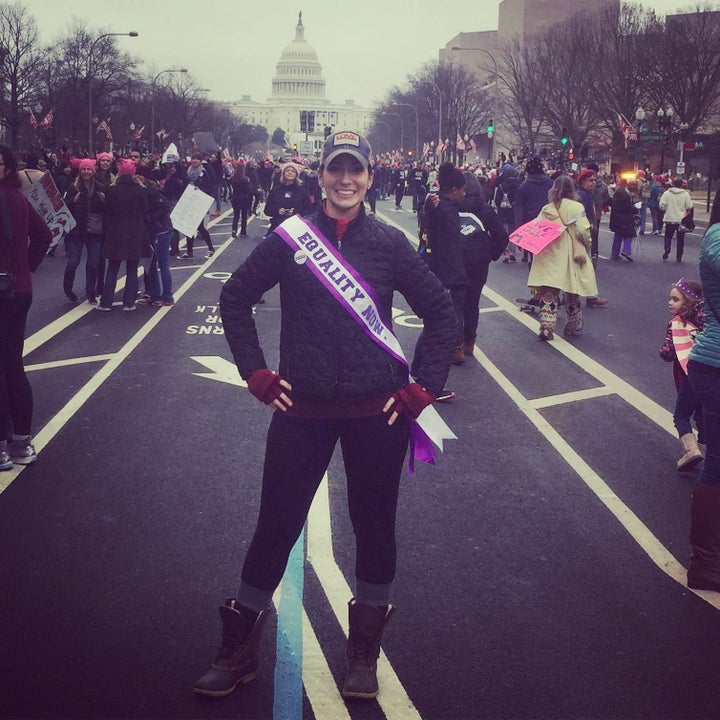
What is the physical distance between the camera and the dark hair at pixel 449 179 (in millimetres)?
8891

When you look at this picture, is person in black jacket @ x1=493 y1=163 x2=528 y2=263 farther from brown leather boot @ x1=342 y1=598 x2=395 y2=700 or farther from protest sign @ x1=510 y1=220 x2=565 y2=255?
brown leather boot @ x1=342 y1=598 x2=395 y2=700

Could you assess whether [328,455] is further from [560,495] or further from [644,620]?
[560,495]

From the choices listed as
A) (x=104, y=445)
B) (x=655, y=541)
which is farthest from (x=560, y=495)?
(x=104, y=445)

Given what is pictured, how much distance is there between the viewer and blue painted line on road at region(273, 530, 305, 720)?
3680 millimetres

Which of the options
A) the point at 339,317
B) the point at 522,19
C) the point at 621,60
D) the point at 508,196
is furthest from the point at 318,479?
the point at 522,19

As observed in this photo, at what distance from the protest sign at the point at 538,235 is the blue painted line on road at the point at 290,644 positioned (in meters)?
6.60

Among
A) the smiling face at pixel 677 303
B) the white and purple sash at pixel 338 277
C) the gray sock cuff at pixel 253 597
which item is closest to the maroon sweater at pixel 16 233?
the white and purple sash at pixel 338 277

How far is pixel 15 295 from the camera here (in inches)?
249

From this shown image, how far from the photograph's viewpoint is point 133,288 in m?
13.3

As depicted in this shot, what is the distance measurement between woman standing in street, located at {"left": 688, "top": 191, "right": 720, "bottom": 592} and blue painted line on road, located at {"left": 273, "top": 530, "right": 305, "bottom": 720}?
174cm

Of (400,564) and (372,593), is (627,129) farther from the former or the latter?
(372,593)

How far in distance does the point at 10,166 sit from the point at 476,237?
4.61 m

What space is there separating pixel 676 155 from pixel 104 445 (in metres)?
66.6

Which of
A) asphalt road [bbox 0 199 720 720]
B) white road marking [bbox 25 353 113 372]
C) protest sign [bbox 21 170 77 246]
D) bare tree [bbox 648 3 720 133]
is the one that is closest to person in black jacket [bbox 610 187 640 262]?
asphalt road [bbox 0 199 720 720]
